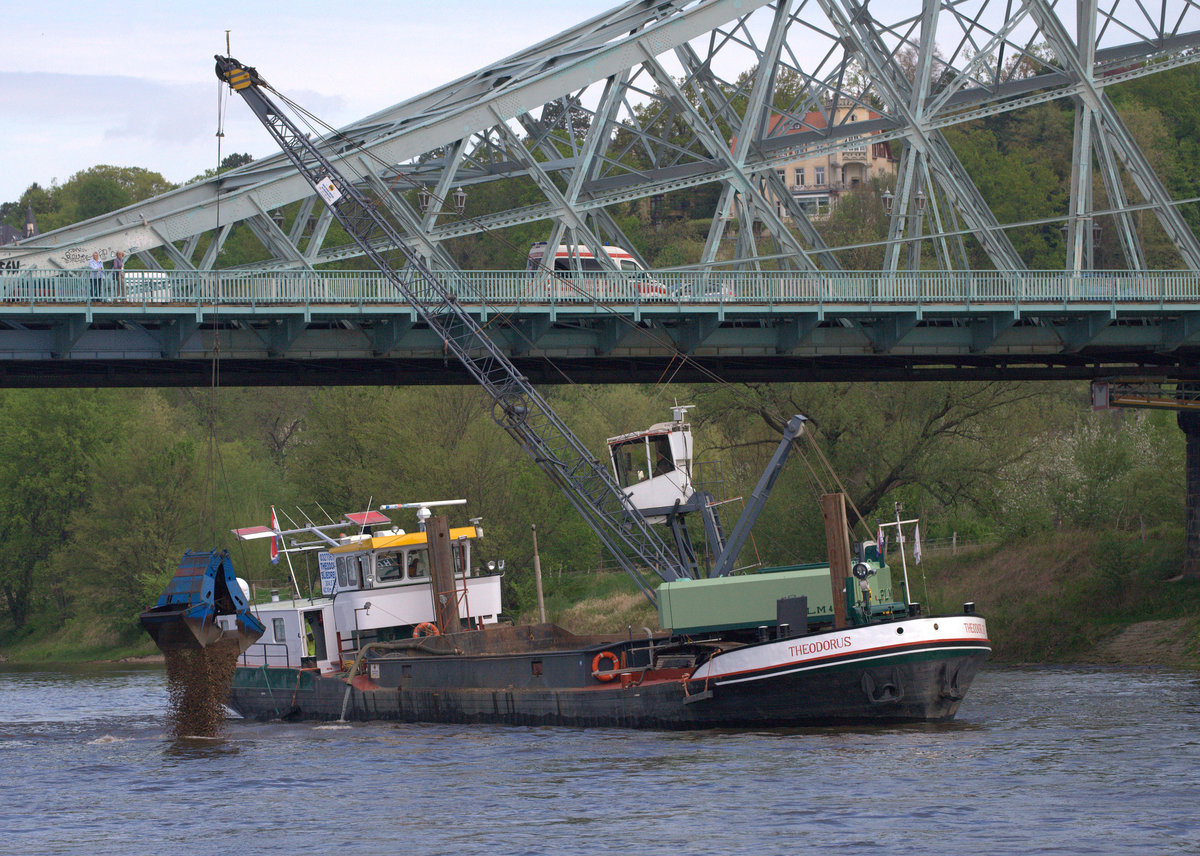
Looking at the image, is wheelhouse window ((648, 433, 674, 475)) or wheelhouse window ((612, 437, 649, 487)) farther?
wheelhouse window ((612, 437, 649, 487))

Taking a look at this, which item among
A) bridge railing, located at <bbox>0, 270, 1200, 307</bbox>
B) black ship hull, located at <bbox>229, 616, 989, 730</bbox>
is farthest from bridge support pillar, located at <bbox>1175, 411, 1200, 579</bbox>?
black ship hull, located at <bbox>229, 616, 989, 730</bbox>

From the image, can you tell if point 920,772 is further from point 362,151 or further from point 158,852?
point 362,151

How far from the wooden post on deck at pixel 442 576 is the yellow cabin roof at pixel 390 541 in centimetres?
104

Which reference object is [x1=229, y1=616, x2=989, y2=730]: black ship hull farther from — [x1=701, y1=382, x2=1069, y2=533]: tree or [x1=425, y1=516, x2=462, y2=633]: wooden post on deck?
[x1=701, y1=382, x2=1069, y2=533]: tree

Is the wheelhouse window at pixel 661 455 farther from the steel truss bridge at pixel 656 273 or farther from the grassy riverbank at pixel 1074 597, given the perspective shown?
the grassy riverbank at pixel 1074 597

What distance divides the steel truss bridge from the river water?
11916 mm

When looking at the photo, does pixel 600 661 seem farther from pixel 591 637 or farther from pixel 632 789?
pixel 632 789

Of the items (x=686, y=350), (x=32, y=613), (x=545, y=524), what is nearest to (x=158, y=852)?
(x=686, y=350)

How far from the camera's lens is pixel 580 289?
46.4 m

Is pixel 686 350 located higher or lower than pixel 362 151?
lower

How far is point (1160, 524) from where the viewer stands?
60.7 meters

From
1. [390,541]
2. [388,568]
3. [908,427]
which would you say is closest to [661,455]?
[390,541]

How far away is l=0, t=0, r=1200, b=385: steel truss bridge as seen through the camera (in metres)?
44.6

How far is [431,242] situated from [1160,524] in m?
31.1
